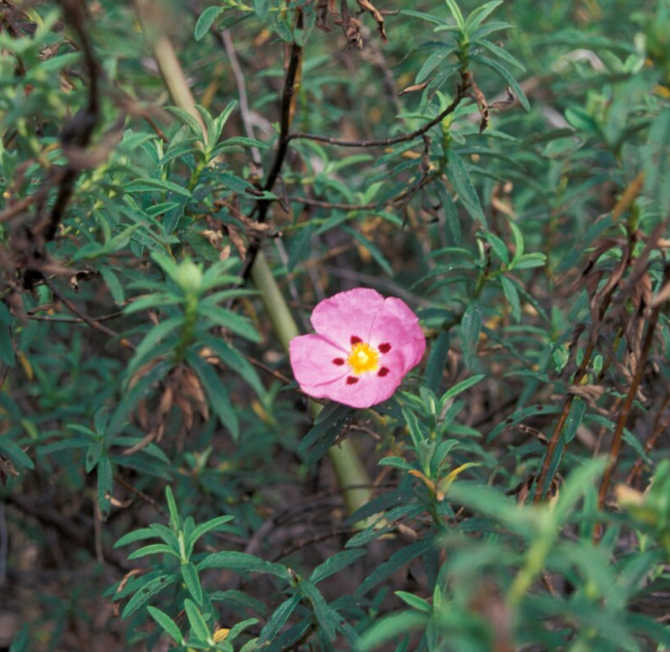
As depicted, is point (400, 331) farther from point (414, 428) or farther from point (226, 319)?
point (226, 319)

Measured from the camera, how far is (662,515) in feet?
3.28

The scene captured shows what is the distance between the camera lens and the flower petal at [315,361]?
1.81m

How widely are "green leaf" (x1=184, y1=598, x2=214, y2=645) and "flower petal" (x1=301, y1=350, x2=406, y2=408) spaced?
0.49 meters

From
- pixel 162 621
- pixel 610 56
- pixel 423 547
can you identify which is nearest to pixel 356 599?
pixel 423 547

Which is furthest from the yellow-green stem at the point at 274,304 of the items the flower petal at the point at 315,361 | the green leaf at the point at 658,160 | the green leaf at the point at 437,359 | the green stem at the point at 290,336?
the green leaf at the point at 658,160

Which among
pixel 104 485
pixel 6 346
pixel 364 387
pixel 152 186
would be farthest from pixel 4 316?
pixel 364 387

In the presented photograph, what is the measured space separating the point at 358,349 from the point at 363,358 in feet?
0.21

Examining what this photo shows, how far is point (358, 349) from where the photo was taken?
77.2 inches

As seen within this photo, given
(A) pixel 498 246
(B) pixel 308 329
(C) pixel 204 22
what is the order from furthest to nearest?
1. (B) pixel 308 329
2. (A) pixel 498 246
3. (C) pixel 204 22

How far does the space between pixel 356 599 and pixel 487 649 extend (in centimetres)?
98

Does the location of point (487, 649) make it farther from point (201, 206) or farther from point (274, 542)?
point (274, 542)

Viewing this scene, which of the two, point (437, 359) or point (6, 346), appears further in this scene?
point (437, 359)

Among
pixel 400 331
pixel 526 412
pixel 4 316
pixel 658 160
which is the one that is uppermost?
pixel 658 160

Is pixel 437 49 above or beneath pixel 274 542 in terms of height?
above
